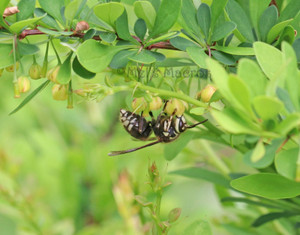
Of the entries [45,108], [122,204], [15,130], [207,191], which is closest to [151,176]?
[122,204]

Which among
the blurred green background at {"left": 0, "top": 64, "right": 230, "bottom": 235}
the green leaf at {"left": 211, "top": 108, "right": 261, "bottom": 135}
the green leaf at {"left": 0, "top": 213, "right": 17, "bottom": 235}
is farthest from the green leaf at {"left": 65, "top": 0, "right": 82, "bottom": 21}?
the green leaf at {"left": 0, "top": 213, "right": 17, "bottom": 235}

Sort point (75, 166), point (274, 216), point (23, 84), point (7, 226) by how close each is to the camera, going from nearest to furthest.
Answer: point (23, 84), point (274, 216), point (75, 166), point (7, 226)

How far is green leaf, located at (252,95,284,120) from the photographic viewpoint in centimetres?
33

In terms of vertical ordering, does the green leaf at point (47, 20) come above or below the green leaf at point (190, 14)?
below

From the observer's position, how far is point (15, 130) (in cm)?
192

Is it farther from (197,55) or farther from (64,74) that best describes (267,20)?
(64,74)

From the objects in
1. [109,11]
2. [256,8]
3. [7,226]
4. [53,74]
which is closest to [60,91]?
[53,74]

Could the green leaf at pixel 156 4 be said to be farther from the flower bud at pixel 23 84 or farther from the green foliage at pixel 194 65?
the flower bud at pixel 23 84

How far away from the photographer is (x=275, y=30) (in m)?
0.52

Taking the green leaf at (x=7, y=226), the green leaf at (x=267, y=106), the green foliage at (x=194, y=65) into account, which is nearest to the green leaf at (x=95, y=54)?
the green foliage at (x=194, y=65)

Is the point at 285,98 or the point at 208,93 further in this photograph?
the point at 208,93

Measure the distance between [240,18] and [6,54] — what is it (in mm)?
267

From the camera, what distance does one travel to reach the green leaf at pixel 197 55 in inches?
19.1

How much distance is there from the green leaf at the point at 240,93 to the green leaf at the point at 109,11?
18cm
